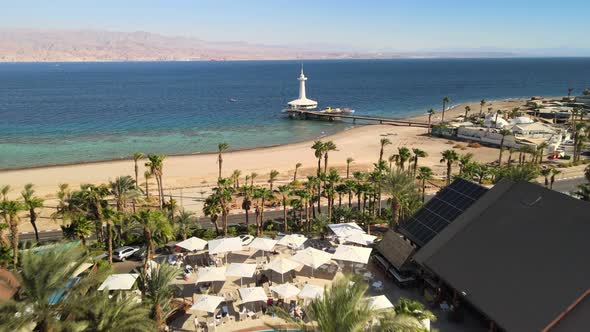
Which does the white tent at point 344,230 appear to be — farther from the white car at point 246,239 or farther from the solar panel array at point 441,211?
the white car at point 246,239

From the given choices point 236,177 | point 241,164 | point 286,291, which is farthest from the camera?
point 241,164

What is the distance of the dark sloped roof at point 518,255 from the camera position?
17.6 meters

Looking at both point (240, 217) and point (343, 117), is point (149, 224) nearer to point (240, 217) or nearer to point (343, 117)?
point (240, 217)

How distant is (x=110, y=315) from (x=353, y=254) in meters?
15.3

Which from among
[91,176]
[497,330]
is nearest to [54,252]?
[497,330]

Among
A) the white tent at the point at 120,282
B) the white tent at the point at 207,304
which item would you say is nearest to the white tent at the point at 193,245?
the white tent at the point at 120,282

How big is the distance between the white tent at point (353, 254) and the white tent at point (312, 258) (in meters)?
0.67

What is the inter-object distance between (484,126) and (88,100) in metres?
117

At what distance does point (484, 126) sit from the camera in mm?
82938

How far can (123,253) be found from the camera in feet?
96.0

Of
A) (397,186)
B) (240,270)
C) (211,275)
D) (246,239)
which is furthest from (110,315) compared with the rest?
(397,186)

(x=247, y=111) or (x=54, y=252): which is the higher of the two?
(x=54, y=252)

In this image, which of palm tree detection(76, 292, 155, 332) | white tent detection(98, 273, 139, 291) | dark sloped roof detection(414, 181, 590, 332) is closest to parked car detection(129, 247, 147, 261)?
white tent detection(98, 273, 139, 291)

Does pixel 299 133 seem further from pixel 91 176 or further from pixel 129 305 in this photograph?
pixel 129 305
